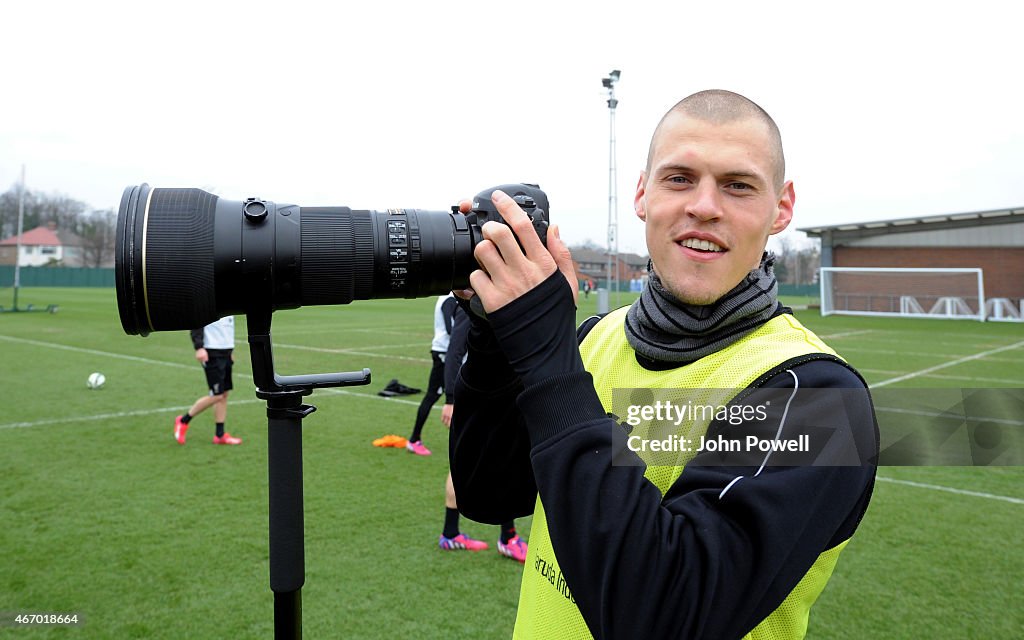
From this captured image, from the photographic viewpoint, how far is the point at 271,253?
1.53m

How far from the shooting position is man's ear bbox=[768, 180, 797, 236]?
156 cm

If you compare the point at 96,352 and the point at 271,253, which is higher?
the point at 271,253

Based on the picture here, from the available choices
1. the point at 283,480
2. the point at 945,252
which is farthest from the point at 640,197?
the point at 945,252

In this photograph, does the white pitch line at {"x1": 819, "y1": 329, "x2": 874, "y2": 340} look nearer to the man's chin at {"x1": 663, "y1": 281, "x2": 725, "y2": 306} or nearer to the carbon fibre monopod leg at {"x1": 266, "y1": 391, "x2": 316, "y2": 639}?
the man's chin at {"x1": 663, "y1": 281, "x2": 725, "y2": 306}

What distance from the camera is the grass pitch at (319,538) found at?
3.82m

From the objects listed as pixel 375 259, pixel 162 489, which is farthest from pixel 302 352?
pixel 375 259

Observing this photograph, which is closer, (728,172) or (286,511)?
(728,172)

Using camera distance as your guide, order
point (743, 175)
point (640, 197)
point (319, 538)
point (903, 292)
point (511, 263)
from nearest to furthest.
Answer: point (511, 263), point (743, 175), point (640, 197), point (319, 538), point (903, 292)

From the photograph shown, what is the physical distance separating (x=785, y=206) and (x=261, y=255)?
1104 millimetres

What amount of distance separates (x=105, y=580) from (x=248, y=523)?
1.07 meters

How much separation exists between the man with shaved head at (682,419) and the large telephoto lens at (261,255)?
0.49ft

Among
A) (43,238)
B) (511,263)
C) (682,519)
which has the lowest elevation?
(682,519)

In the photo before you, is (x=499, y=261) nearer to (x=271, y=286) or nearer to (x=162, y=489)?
(x=271, y=286)

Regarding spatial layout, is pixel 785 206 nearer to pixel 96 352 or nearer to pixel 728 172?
pixel 728 172
